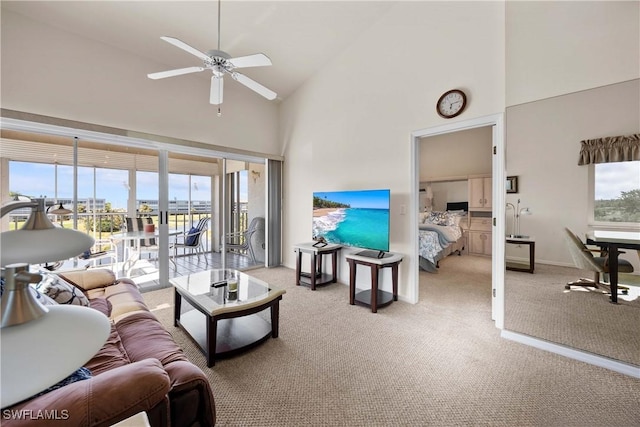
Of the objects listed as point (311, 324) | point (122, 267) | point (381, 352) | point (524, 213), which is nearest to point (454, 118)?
point (524, 213)

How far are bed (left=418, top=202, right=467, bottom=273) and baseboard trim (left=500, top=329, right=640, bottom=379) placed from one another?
2.20m

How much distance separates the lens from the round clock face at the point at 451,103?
279 centimetres

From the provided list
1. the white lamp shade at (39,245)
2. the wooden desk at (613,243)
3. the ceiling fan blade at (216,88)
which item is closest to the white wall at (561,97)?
the wooden desk at (613,243)

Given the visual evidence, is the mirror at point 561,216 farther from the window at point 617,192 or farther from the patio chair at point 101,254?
the patio chair at point 101,254

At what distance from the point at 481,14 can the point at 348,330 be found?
135 inches

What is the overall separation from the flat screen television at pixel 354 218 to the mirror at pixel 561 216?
1254mm

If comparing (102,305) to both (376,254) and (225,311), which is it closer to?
(225,311)

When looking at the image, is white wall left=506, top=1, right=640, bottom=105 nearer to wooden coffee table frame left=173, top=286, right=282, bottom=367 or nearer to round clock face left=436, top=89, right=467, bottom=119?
round clock face left=436, top=89, right=467, bottom=119

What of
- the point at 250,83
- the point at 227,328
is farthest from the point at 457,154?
the point at 227,328

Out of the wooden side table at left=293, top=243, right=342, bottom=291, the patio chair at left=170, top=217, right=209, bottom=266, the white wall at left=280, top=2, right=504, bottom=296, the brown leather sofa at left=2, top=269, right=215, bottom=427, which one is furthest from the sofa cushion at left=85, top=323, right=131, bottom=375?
the patio chair at left=170, top=217, right=209, bottom=266

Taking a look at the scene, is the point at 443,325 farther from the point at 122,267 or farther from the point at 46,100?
the point at 46,100

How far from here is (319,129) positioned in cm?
436

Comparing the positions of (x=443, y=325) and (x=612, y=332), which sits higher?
(x=612, y=332)

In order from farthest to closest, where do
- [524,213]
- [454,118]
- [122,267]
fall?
[122,267], [454,118], [524,213]
